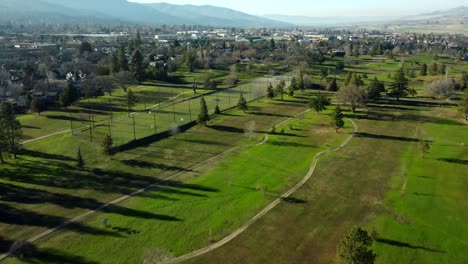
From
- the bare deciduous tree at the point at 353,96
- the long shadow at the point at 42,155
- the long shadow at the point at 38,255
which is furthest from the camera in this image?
the bare deciduous tree at the point at 353,96

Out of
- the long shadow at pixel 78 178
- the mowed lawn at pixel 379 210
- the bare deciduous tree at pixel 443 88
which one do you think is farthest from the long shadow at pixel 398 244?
the bare deciduous tree at pixel 443 88

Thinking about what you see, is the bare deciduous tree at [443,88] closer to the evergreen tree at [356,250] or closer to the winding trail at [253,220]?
the winding trail at [253,220]

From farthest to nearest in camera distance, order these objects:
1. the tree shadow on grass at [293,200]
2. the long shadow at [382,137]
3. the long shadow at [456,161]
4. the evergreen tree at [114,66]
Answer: the evergreen tree at [114,66] < the long shadow at [382,137] < the long shadow at [456,161] < the tree shadow on grass at [293,200]

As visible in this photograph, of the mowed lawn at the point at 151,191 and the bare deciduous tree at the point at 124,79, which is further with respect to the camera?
the bare deciduous tree at the point at 124,79

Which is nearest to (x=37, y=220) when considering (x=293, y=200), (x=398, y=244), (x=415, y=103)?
(x=293, y=200)

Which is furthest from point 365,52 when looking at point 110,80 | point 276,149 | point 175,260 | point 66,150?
point 175,260

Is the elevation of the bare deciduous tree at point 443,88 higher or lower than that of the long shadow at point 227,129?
higher
